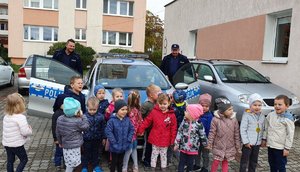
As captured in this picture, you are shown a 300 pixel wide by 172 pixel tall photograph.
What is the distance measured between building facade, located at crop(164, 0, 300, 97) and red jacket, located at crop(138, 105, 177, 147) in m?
5.80

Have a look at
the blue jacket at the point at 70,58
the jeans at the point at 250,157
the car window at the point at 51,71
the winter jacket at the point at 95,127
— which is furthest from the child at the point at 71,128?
the blue jacket at the point at 70,58

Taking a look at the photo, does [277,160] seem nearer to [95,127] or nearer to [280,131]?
[280,131]

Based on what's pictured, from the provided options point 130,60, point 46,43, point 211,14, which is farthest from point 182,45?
point 46,43

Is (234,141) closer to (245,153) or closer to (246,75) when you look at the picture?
(245,153)

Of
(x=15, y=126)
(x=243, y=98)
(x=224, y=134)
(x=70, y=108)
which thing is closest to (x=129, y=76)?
(x=70, y=108)

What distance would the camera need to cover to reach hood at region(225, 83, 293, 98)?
7359mm

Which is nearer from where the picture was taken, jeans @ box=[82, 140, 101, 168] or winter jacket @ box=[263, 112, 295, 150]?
winter jacket @ box=[263, 112, 295, 150]

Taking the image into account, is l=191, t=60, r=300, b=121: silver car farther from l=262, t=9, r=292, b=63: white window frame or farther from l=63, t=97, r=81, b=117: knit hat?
l=63, t=97, r=81, b=117: knit hat

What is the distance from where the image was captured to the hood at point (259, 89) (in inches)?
290

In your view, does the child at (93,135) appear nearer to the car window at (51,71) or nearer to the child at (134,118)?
the child at (134,118)

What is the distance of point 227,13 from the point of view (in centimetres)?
1325

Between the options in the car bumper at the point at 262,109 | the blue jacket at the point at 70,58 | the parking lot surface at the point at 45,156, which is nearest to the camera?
the parking lot surface at the point at 45,156

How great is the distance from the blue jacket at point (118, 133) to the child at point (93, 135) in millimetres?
203

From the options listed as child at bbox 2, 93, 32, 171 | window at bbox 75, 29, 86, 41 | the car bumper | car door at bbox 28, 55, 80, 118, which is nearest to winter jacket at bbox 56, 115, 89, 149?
child at bbox 2, 93, 32, 171
